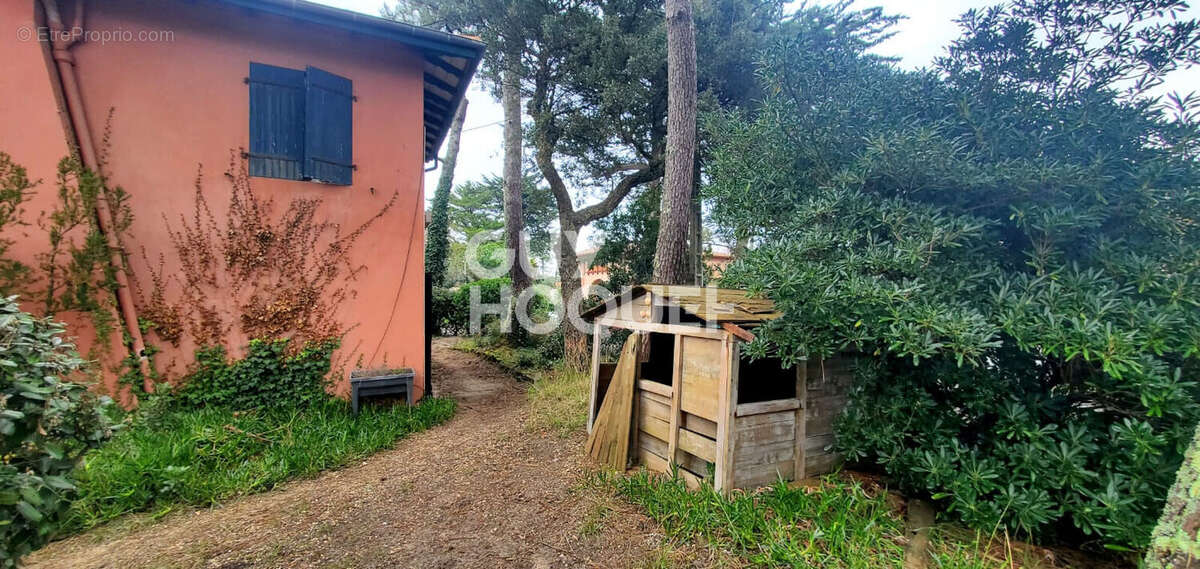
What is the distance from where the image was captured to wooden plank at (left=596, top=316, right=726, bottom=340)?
324 centimetres

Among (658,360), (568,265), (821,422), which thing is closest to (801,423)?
(821,422)

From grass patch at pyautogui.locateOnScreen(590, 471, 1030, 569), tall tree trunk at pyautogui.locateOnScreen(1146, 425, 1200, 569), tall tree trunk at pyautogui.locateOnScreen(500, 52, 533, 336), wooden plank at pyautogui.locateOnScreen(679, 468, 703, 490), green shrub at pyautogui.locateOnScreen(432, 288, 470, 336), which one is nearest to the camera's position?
tall tree trunk at pyautogui.locateOnScreen(1146, 425, 1200, 569)

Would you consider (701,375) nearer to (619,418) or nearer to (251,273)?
(619,418)

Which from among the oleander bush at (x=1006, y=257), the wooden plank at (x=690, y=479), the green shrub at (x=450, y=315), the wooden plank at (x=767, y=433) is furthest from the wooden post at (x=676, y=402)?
the green shrub at (x=450, y=315)

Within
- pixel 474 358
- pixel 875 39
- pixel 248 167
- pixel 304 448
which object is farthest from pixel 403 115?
pixel 875 39

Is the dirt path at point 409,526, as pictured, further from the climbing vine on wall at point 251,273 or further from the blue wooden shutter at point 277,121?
the blue wooden shutter at point 277,121

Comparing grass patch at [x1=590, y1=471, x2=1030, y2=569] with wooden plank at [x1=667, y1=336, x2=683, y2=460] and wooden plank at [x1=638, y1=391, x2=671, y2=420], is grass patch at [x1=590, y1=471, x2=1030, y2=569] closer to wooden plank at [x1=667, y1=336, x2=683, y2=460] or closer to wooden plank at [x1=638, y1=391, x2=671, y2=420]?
wooden plank at [x1=667, y1=336, x2=683, y2=460]

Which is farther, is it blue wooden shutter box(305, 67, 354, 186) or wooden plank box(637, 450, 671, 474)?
blue wooden shutter box(305, 67, 354, 186)

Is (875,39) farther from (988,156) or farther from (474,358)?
(474,358)

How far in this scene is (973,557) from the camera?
→ 2322 mm

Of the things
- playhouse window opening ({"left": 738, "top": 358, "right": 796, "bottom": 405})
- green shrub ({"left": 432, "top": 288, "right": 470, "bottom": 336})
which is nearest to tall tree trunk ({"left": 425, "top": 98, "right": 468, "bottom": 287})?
green shrub ({"left": 432, "top": 288, "right": 470, "bottom": 336})

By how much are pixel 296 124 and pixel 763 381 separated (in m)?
5.50

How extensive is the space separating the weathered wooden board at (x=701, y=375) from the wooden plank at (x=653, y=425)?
0.33 metres

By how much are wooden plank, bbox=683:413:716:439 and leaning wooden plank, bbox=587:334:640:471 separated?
587 millimetres
